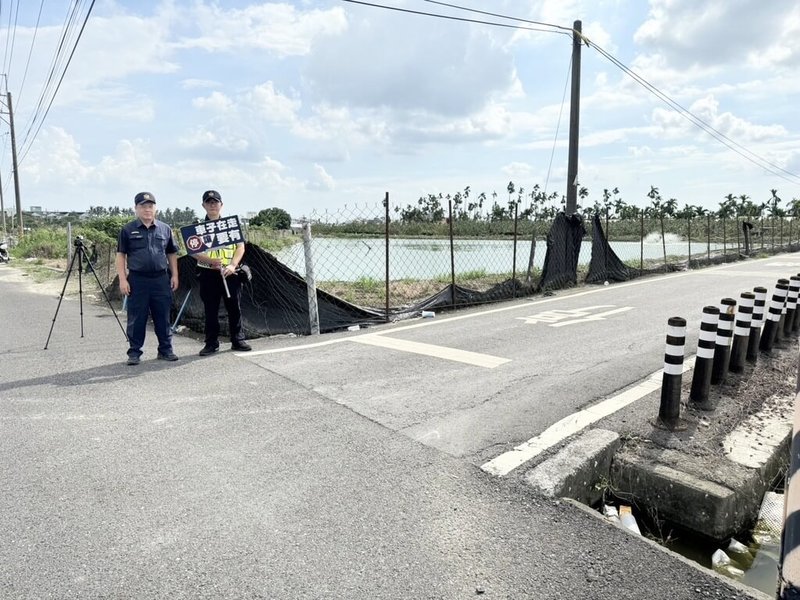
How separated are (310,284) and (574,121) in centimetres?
990

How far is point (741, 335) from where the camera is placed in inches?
220

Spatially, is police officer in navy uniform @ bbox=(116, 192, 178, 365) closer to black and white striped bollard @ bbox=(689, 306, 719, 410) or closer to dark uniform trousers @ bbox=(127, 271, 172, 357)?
dark uniform trousers @ bbox=(127, 271, 172, 357)

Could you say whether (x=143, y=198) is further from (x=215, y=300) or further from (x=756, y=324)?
(x=756, y=324)

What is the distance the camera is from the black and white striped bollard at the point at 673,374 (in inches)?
166

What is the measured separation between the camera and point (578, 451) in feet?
12.4

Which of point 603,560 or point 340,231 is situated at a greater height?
point 340,231

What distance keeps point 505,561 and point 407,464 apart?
1.09 metres

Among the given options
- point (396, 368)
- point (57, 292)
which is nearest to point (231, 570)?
point (396, 368)

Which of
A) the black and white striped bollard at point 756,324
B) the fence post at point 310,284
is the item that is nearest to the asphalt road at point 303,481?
the black and white striped bollard at point 756,324

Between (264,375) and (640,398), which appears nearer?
(640,398)

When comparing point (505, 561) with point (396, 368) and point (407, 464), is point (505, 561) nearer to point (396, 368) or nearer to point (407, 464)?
point (407, 464)

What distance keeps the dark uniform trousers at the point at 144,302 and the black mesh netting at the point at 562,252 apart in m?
8.67

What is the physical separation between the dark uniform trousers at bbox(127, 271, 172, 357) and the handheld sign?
519mm

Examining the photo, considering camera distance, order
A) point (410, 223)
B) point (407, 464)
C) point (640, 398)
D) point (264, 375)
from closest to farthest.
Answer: point (407, 464) < point (640, 398) < point (264, 375) < point (410, 223)
